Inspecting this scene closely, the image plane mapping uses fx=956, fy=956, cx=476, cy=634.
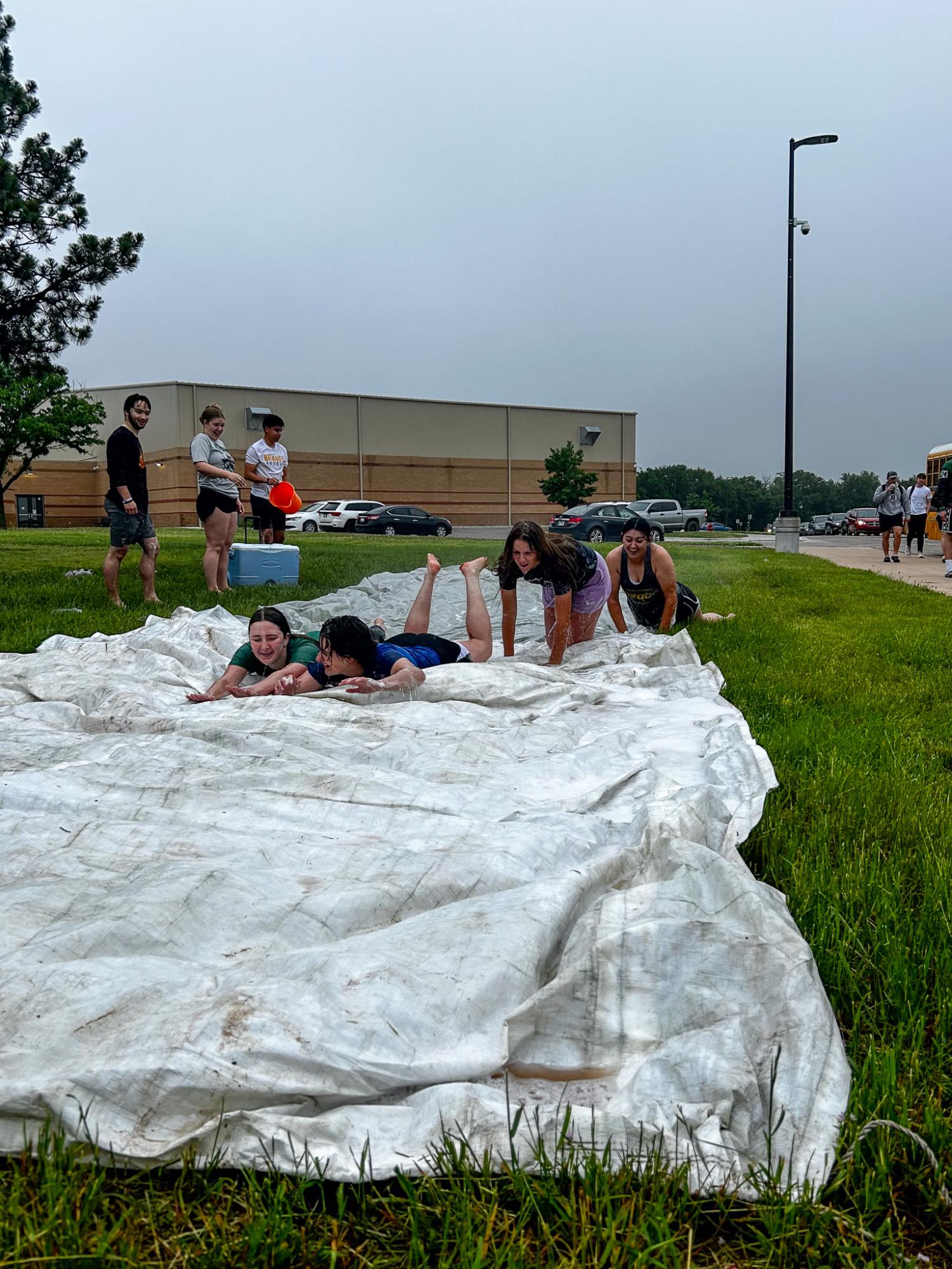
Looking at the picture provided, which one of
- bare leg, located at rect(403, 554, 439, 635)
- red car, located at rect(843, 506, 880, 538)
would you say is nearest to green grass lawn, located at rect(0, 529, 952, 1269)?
bare leg, located at rect(403, 554, 439, 635)

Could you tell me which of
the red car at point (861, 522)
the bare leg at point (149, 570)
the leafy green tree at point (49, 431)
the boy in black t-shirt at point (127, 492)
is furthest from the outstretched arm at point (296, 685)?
the red car at point (861, 522)

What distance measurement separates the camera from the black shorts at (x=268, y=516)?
11.1m

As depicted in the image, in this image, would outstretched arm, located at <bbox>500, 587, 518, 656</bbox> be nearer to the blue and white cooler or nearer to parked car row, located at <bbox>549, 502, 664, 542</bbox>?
the blue and white cooler

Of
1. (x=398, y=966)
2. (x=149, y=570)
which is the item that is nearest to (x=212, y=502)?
(x=149, y=570)

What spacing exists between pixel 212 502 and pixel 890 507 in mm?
12661

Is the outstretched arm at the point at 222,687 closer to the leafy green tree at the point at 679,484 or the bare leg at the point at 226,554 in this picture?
the bare leg at the point at 226,554

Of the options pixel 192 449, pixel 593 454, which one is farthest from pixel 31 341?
pixel 593 454

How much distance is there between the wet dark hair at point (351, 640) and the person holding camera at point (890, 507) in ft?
44.3

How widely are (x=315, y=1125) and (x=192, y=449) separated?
8.77m

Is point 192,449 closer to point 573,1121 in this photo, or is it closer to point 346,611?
point 346,611

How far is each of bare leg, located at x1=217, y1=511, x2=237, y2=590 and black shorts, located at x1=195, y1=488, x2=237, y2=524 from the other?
18 centimetres

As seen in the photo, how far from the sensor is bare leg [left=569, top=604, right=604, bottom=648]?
722cm

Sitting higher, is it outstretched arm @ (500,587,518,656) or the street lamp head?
the street lamp head

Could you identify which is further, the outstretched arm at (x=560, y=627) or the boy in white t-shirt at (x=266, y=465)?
the boy in white t-shirt at (x=266, y=465)
